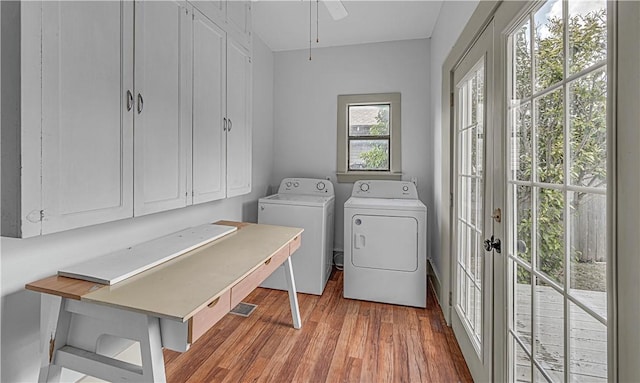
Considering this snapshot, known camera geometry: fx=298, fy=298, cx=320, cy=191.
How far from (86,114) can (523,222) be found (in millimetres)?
1774

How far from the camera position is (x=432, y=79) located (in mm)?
3025

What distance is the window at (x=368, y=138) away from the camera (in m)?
3.29

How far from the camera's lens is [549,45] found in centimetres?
98

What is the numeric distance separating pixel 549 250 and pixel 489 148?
1.94 ft

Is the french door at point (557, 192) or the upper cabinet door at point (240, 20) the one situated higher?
the upper cabinet door at point (240, 20)

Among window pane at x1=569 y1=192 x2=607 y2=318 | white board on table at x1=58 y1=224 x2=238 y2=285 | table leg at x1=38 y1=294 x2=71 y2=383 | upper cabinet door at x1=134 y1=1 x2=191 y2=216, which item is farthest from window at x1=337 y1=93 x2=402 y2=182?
table leg at x1=38 y1=294 x2=71 y2=383

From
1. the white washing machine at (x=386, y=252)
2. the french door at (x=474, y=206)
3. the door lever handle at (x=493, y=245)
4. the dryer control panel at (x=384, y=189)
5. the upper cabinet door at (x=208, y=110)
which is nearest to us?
the door lever handle at (x=493, y=245)

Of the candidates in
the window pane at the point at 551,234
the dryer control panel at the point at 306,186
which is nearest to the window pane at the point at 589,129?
the window pane at the point at 551,234

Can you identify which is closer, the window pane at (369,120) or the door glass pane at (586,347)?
the door glass pane at (586,347)

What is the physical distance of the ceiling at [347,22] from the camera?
2572 mm

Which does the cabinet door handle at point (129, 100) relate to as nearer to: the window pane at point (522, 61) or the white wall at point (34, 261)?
the white wall at point (34, 261)

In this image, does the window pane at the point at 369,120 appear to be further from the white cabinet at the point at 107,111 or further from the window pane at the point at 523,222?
the window pane at the point at 523,222

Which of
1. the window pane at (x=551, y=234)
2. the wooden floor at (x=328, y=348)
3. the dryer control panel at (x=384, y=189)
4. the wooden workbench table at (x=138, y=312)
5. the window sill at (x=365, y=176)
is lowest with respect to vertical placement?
the wooden floor at (x=328, y=348)

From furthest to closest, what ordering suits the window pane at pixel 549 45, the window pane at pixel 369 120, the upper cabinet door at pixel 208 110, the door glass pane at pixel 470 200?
1. the window pane at pixel 369 120
2. the upper cabinet door at pixel 208 110
3. the door glass pane at pixel 470 200
4. the window pane at pixel 549 45
